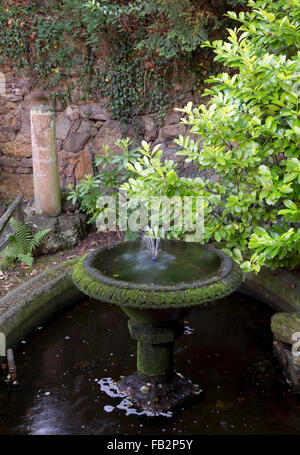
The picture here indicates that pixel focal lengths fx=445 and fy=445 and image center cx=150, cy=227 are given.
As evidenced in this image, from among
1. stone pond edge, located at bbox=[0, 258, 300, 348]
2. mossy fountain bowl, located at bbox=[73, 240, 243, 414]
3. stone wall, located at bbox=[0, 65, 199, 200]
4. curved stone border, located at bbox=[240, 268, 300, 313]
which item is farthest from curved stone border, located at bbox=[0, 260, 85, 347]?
stone wall, located at bbox=[0, 65, 199, 200]

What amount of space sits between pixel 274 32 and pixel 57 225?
334 cm

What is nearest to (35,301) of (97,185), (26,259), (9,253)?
(26,259)

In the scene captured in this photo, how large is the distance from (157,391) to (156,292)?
0.92 meters

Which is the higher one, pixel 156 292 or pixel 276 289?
pixel 156 292

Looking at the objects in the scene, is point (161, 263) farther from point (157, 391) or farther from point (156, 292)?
point (157, 391)

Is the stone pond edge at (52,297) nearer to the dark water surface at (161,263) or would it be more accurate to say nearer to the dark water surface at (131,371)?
the dark water surface at (131,371)

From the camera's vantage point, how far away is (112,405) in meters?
3.04

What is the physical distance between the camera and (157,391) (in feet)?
10.2

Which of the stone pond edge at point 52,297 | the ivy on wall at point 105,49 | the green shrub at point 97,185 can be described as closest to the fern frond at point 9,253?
the stone pond edge at point 52,297

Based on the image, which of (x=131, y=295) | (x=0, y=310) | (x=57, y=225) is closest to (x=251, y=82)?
(x=131, y=295)

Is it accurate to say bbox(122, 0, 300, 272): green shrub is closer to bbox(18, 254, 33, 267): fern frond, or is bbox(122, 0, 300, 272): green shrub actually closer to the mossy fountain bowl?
the mossy fountain bowl

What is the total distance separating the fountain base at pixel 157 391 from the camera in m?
3.03

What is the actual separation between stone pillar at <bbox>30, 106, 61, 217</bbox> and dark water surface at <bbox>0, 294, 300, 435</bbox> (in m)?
1.73
